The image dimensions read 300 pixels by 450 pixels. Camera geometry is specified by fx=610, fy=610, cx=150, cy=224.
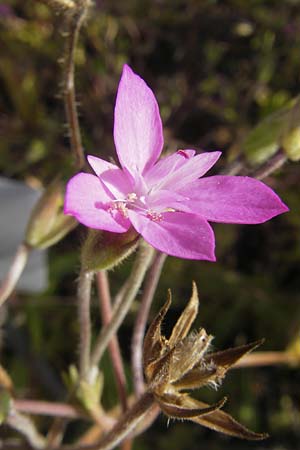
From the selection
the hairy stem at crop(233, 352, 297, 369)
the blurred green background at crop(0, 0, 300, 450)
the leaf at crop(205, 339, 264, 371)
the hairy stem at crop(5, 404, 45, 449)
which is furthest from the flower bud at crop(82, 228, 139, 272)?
the blurred green background at crop(0, 0, 300, 450)

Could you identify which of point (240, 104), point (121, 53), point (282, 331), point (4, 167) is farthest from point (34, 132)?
point (282, 331)

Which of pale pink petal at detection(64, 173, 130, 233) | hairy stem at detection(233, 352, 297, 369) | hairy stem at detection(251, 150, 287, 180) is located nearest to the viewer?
pale pink petal at detection(64, 173, 130, 233)

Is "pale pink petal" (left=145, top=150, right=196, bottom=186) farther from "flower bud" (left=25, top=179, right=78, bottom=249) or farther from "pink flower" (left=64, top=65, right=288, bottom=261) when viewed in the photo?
"flower bud" (left=25, top=179, right=78, bottom=249)

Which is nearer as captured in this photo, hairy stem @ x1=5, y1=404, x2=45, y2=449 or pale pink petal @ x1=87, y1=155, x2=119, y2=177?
pale pink petal @ x1=87, y1=155, x2=119, y2=177

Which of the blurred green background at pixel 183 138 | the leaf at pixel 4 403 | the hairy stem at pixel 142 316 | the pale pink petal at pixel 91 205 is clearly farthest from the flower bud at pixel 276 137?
the blurred green background at pixel 183 138

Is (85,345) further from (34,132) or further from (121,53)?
(121,53)

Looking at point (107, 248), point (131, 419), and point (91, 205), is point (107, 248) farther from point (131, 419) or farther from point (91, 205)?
point (131, 419)
